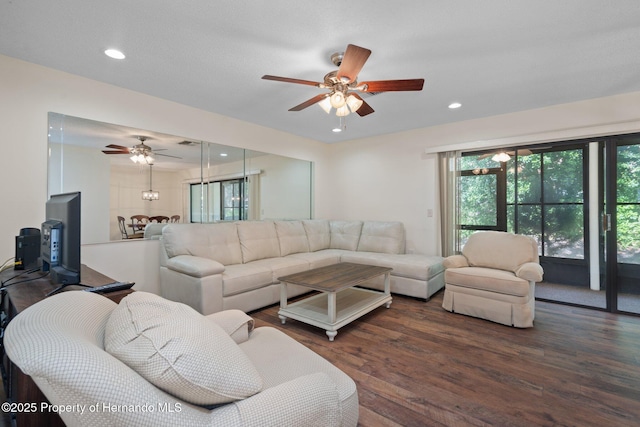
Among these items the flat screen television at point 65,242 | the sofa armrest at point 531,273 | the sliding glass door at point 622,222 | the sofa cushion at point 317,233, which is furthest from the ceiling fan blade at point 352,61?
the sliding glass door at point 622,222

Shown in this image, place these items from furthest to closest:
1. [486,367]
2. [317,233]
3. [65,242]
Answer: [317,233], [486,367], [65,242]

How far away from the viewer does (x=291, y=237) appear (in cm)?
441

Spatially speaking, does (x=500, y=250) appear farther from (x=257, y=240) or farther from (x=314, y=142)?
(x=314, y=142)

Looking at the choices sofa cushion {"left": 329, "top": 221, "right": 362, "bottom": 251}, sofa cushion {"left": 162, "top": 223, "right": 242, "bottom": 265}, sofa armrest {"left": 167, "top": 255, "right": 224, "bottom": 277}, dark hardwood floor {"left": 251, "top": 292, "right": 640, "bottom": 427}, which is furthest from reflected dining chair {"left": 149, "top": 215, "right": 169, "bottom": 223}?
sofa cushion {"left": 329, "top": 221, "right": 362, "bottom": 251}

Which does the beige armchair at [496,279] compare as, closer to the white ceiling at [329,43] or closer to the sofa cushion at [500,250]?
the sofa cushion at [500,250]

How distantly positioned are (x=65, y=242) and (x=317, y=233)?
352cm

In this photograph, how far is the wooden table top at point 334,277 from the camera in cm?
263

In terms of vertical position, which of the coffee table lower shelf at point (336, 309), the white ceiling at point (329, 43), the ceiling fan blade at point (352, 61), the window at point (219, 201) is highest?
the white ceiling at point (329, 43)

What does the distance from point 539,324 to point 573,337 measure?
0.31 metres

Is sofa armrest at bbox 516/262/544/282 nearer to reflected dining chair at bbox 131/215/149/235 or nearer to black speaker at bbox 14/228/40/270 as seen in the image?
reflected dining chair at bbox 131/215/149/235

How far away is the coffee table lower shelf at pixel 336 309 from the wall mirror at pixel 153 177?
5.94 ft

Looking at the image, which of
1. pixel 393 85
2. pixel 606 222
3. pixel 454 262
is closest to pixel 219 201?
pixel 393 85

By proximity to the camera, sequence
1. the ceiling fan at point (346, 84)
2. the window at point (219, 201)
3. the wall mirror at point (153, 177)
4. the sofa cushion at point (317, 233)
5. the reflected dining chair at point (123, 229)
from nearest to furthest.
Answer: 1. the ceiling fan at point (346, 84)
2. the wall mirror at point (153, 177)
3. the reflected dining chair at point (123, 229)
4. the window at point (219, 201)
5. the sofa cushion at point (317, 233)

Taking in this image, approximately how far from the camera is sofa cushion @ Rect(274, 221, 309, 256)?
4.27 m
